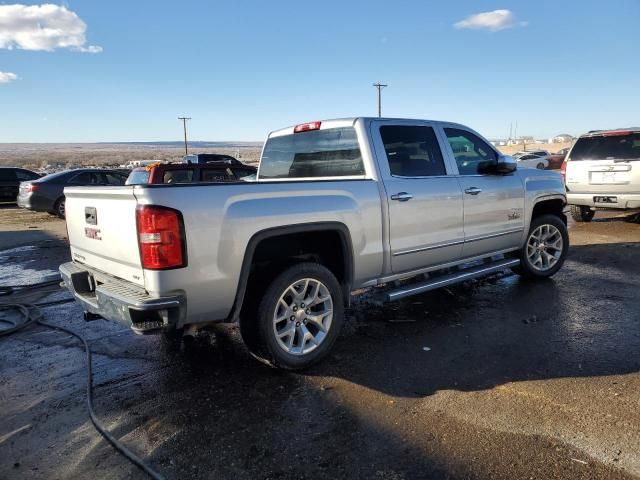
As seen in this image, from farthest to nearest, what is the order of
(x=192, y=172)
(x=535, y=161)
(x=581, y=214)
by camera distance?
(x=535, y=161) → (x=581, y=214) → (x=192, y=172)

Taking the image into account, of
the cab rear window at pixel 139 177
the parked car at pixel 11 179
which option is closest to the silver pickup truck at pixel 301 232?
the cab rear window at pixel 139 177

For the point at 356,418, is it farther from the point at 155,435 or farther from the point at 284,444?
the point at 155,435

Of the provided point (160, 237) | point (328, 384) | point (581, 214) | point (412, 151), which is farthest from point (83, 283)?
point (581, 214)

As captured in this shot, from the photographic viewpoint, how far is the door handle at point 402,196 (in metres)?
4.23

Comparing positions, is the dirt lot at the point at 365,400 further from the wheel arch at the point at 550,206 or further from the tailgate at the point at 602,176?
the tailgate at the point at 602,176

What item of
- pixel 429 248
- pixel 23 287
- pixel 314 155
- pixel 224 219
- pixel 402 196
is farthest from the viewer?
pixel 23 287

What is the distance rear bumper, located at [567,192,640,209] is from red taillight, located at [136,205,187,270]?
30.1ft

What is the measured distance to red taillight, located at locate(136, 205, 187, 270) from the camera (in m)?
3.01

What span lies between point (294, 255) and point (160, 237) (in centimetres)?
121

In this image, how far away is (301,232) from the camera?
148 inches

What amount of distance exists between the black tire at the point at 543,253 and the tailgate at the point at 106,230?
455 cm

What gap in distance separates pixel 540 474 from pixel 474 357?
1491 millimetres

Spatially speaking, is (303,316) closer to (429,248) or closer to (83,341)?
(429,248)

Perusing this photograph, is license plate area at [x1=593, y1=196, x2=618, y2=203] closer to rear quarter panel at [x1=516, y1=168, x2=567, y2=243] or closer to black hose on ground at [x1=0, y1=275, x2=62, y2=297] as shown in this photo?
rear quarter panel at [x1=516, y1=168, x2=567, y2=243]
